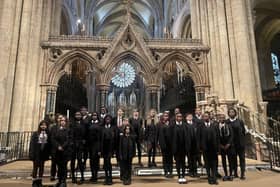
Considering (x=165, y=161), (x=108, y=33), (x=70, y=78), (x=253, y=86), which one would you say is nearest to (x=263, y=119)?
(x=253, y=86)

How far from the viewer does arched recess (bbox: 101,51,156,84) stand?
1266cm

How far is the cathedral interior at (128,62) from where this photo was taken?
10.5m

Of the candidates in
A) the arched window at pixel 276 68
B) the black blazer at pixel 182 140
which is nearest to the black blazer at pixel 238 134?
the black blazer at pixel 182 140

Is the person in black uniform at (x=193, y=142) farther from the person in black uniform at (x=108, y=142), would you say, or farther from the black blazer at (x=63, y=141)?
the black blazer at (x=63, y=141)

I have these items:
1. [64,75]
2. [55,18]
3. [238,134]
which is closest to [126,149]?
[238,134]

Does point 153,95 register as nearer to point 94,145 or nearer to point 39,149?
point 94,145

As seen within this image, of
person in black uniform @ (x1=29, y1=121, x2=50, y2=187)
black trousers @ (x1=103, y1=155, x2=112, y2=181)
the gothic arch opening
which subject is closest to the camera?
Result: person in black uniform @ (x1=29, y1=121, x2=50, y2=187)

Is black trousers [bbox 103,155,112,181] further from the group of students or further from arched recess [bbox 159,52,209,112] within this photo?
arched recess [bbox 159,52,209,112]

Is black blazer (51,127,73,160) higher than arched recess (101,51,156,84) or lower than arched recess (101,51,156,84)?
lower

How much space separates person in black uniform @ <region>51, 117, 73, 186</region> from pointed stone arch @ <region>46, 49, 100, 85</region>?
7889 millimetres

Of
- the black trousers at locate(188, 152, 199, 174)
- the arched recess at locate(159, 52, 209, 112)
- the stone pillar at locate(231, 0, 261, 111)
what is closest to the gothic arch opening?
the arched recess at locate(159, 52, 209, 112)

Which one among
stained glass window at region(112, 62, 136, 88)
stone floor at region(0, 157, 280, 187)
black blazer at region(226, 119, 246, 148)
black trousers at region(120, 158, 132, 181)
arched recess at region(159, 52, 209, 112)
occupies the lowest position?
stone floor at region(0, 157, 280, 187)

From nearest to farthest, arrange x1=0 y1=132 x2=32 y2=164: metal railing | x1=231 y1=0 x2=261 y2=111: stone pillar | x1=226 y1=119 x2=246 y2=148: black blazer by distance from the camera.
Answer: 1. x1=226 y1=119 x2=246 y2=148: black blazer
2. x1=0 y1=132 x2=32 y2=164: metal railing
3. x1=231 y1=0 x2=261 y2=111: stone pillar

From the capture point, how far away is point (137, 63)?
1310cm
